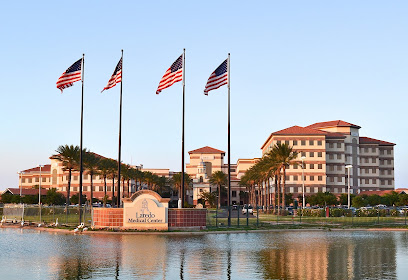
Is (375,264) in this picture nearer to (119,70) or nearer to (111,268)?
(111,268)

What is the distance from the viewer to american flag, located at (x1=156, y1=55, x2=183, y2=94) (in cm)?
4197

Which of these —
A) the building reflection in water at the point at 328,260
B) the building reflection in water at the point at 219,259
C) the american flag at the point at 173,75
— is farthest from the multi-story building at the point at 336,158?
the building reflection in water at the point at 219,259

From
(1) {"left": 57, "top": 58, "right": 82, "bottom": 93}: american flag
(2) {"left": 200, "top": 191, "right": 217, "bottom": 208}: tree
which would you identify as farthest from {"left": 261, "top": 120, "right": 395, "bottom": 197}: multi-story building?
(1) {"left": 57, "top": 58, "right": 82, "bottom": 93}: american flag

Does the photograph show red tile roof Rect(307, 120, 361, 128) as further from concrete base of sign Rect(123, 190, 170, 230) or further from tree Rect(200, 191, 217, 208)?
concrete base of sign Rect(123, 190, 170, 230)

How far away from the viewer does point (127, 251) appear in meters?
26.9

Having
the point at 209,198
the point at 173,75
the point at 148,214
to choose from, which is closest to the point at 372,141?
the point at 209,198

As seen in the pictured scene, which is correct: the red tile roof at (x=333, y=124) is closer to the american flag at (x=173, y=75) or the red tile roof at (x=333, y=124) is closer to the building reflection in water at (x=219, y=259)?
the american flag at (x=173, y=75)

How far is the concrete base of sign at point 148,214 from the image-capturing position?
4212 cm

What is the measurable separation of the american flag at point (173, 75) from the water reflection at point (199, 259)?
13605mm

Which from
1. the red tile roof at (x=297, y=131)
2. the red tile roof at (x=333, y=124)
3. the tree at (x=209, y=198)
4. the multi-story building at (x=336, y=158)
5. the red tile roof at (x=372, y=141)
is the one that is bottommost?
the tree at (x=209, y=198)

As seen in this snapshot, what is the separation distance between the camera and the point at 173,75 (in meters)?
42.1

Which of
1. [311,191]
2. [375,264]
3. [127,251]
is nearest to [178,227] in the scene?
[127,251]

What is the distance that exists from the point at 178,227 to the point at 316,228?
13.7m

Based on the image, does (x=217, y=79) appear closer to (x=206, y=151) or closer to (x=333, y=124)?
(x=333, y=124)
